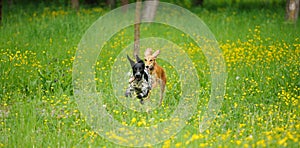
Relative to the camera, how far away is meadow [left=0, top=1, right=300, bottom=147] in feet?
21.4

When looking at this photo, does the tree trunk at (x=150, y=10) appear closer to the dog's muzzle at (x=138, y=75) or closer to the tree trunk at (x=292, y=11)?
the tree trunk at (x=292, y=11)

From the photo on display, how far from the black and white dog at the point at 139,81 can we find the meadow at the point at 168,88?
11.2 inches

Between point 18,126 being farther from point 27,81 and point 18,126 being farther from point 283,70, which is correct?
point 283,70

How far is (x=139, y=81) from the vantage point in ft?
23.5

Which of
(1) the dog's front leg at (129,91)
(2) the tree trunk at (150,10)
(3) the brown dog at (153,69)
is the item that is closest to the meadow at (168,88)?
(1) the dog's front leg at (129,91)

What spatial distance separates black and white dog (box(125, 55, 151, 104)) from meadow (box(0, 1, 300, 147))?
285 mm

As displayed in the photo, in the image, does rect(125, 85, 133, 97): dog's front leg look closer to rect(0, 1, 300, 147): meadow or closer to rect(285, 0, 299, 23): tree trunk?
rect(0, 1, 300, 147): meadow

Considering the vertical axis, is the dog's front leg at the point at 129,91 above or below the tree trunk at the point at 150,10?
below

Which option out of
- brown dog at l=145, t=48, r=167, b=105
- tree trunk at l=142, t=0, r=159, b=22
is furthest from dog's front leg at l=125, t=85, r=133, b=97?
tree trunk at l=142, t=0, r=159, b=22

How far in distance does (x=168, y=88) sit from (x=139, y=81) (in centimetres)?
142

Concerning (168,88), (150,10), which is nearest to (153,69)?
(168,88)

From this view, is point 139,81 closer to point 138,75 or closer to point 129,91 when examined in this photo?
point 138,75

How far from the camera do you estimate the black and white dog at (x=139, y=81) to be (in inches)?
274

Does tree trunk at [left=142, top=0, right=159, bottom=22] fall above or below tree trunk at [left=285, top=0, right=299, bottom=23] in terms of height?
above
